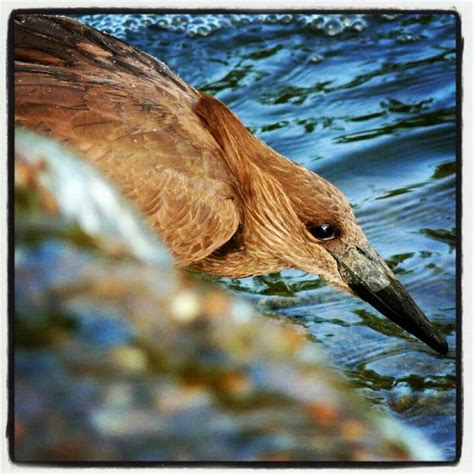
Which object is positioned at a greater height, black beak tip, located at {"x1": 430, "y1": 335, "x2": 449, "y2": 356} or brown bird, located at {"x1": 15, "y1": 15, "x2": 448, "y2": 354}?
brown bird, located at {"x1": 15, "y1": 15, "x2": 448, "y2": 354}

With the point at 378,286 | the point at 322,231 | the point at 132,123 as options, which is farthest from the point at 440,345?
the point at 132,123

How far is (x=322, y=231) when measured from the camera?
1778mm

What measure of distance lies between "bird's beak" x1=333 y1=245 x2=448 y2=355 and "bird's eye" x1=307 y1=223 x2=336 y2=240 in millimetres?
46

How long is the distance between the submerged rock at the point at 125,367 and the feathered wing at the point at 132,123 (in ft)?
0.16

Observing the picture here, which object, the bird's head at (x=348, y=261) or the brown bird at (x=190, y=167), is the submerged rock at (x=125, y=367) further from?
the bird's head at (x=348, y=261)

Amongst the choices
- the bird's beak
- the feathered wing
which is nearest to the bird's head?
the bird's beak

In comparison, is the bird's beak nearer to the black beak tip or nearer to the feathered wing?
the black beak tip

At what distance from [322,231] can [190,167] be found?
0.31 meters

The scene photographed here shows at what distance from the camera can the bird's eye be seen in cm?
177

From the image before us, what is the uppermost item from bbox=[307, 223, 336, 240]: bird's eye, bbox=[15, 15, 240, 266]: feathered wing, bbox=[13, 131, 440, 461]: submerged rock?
bbox=[15, 15, 240, 266]: feathered wing

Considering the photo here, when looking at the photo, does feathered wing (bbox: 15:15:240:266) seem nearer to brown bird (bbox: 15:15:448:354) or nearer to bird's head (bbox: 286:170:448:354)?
brown bird (bbox: 15:15:448:354)

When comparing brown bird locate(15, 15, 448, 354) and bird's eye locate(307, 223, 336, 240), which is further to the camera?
bird's eye locate(307, 223, 336, 240)

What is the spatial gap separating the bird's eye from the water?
68 mm

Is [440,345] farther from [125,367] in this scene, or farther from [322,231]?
[125,367]
